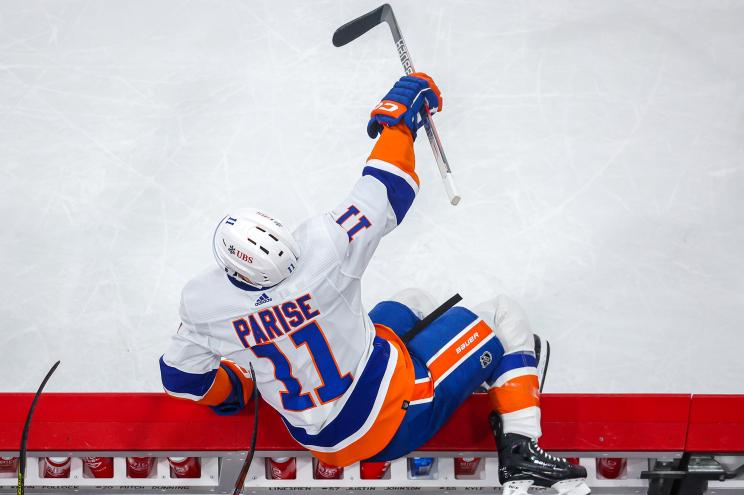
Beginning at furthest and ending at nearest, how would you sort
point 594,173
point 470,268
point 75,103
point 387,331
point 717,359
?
point 75,103, point 594,173, point 470,268, point 717,359, point 387,331

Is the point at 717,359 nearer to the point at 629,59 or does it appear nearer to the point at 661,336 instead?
the point at 661,336

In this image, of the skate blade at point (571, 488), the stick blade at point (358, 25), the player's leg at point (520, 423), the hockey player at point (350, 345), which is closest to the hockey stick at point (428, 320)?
the hockey player at point (350, 345)

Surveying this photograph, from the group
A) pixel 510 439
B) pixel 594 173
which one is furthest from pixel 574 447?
pixel 594 173

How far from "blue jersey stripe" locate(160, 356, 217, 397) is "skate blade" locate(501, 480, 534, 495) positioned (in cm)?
87

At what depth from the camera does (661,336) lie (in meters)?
3.71

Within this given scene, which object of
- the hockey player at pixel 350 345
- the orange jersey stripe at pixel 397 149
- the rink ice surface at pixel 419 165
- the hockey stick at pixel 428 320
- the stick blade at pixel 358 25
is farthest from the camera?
the rink ice surface at pixel 419 165

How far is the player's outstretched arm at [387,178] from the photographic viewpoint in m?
2.59

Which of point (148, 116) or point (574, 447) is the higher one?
point (148, 116)

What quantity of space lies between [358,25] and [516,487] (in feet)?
5.49

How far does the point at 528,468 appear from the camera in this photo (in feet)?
8.93

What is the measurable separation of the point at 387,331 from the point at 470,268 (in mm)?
1133

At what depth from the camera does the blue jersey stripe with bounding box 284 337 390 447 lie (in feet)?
8.80

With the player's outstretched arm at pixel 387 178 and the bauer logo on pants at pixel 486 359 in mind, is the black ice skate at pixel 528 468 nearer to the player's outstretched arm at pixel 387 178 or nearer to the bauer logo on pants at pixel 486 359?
the bauer logo on pants at pixel 486 359

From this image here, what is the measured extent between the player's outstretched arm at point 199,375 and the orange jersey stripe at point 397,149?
0.70m
